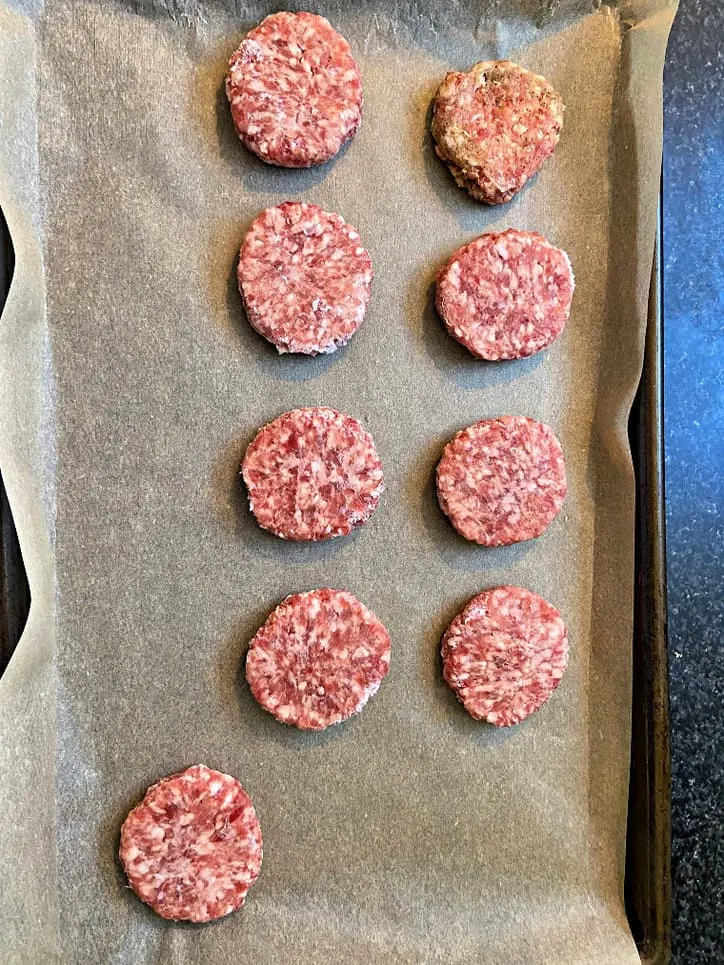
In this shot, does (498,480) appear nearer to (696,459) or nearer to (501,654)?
(501,654)

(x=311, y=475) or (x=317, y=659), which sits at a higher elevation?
(x=311, y=475)

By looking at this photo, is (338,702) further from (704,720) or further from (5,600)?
(704,720)

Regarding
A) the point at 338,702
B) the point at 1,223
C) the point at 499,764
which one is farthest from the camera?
the point at 499,764

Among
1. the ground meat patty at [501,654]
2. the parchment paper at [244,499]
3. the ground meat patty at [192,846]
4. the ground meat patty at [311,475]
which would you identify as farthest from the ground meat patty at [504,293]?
the ground meat patty at [192,846]

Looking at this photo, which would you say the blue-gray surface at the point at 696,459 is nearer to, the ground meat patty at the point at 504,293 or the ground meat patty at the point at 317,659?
the ground meat patty at the point at 504,293

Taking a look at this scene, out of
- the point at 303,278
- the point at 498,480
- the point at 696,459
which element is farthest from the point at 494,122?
the point at 696,459

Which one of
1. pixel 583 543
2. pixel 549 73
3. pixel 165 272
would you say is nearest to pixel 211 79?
pixel 165 272
